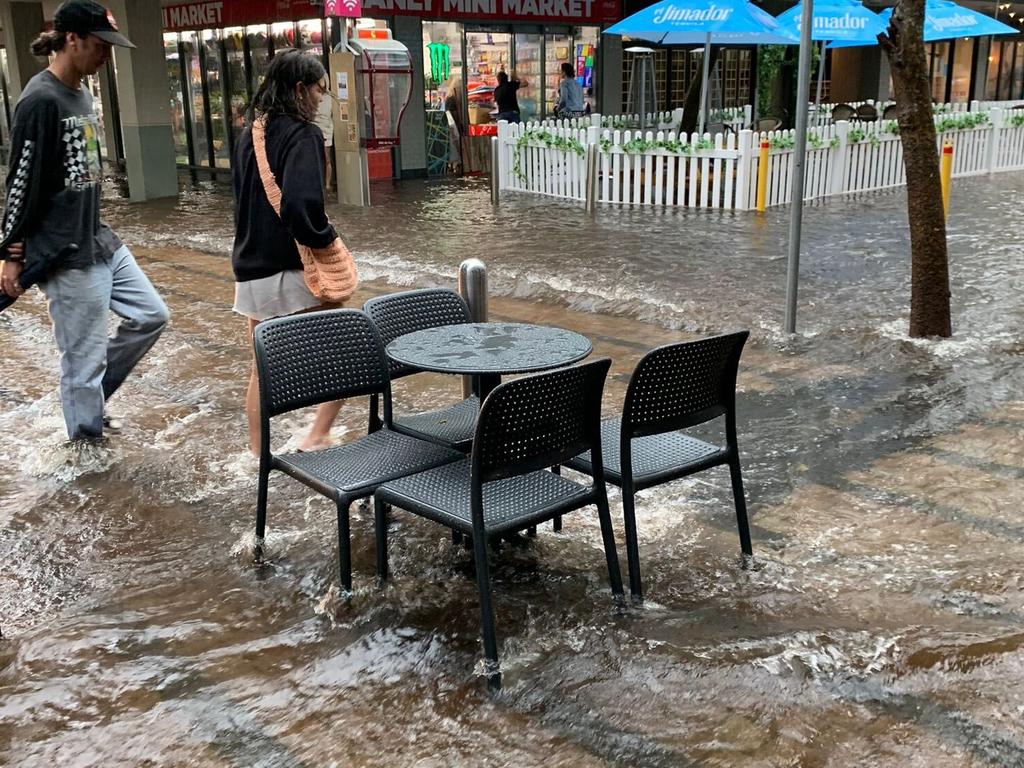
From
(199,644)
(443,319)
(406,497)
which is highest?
(443,319)

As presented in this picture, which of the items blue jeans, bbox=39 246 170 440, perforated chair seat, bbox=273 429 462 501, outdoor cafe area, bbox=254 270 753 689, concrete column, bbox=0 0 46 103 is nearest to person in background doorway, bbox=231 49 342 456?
outdoor cafe area, bbox=254 270 753 689

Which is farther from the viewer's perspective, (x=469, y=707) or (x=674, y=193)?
(x=674, y=193)

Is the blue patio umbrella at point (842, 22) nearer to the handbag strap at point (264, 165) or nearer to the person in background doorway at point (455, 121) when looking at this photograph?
the person in background doorway at point (455, 121)

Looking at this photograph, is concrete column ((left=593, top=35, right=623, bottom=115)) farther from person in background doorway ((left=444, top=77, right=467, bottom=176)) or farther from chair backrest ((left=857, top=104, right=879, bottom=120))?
chair backrest ((left=857, top=104, right=879, bottom=120))

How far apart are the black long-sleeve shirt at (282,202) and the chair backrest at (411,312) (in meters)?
0.46

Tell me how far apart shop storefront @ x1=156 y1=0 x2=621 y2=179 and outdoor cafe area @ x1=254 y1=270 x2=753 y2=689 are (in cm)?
1421

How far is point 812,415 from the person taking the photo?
5.55m

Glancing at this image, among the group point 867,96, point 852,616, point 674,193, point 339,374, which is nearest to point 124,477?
point 339,374

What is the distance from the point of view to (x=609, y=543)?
3402 mm

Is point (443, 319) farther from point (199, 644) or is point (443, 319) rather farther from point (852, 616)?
point (852, 616)

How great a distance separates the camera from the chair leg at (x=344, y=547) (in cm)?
344

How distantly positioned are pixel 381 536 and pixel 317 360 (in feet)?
2.51

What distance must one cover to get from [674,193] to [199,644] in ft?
36.8

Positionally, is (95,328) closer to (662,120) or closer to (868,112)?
A: (662,120)
